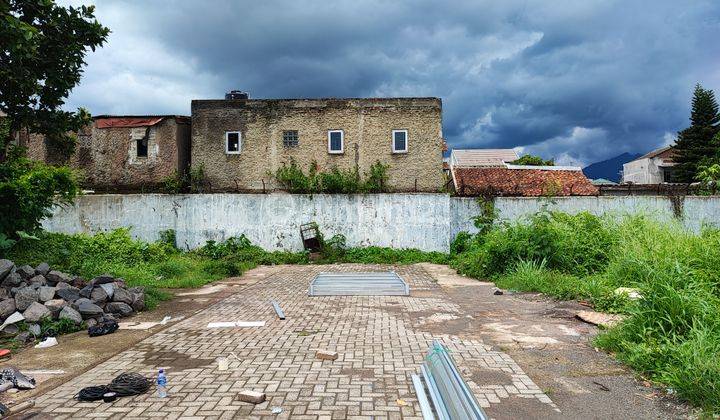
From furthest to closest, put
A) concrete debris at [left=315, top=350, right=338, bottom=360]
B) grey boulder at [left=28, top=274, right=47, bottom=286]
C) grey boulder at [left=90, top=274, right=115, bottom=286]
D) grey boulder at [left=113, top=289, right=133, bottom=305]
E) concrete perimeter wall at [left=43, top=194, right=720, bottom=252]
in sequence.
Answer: concrete perimeter wall at [left=43, top=194, right=720, bottom=252]
grey boulder at [left=90, top=274, right=115, bottom=286]
grey boulder at [left=113, top=289, right=133, bottom=305]
grey boulder at [left=28, top=274, right=47, bottom=286]
concrete debris at [left=315, top=350, right=338, bottom=360]

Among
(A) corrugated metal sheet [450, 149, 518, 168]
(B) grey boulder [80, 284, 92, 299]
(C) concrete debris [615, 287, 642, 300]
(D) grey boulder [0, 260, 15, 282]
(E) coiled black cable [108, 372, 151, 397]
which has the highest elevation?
(A) corrugated metal sheet [450, 149, 518, 168]

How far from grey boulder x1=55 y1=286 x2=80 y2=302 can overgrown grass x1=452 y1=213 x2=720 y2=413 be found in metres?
7.85

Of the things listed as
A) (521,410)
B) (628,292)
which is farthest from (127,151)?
(521,410)

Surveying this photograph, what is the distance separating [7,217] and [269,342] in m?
8.40

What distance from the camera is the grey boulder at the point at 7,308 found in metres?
6.89

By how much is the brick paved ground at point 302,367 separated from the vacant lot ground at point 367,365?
12 mm

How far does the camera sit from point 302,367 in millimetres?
5008

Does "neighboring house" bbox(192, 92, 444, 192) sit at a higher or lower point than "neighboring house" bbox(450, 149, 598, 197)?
higher

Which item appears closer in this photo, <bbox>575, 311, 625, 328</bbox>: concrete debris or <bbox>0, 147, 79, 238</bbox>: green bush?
<bbox>575, 311, 625, 328</bbox>: concrete debris

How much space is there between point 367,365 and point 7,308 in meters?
5.66

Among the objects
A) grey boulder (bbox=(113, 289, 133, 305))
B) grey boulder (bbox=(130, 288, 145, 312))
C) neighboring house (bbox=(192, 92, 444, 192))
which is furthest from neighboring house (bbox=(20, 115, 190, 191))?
grey boulder (bbox=(113, 289, 133, 305))

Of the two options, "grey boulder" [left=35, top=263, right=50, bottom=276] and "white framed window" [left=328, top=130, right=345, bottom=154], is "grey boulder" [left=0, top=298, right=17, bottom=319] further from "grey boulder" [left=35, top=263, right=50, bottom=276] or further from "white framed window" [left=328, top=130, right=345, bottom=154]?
"white framed window" [left=328, top=130, right=345, bottom=154]

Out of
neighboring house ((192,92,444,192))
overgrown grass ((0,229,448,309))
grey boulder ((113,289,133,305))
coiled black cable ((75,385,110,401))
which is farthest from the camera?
neighboring house ((192,92,444,192))

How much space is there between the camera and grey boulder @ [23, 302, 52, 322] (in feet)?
22.6
